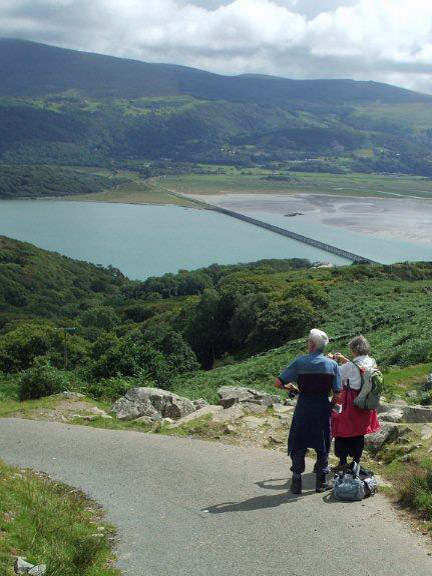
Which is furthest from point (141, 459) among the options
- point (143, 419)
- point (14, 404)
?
point (14, 404)

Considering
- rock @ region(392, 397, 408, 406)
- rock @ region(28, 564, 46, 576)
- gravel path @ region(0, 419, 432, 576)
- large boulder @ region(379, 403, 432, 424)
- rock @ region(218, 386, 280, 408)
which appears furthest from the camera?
rock @ region(218, 386, 280, 408)

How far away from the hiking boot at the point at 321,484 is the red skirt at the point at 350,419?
482 mm

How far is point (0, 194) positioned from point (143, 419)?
15727cm

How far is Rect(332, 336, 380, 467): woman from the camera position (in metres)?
6.78

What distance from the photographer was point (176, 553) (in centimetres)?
539

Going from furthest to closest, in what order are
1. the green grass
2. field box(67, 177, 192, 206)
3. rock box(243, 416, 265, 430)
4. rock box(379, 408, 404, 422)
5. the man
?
1. field box(67, 177, 192, 206)
2. rock box(243, 416, 265, 430)
3. rock box(379, 408, 404, 422)
4. the man
5. the green grass

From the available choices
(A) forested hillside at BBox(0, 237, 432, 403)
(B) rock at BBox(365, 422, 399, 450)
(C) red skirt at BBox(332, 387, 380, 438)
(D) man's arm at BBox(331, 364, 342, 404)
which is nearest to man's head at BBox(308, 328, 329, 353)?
(D) man's arm at BBox(331, 364, 342, 404)

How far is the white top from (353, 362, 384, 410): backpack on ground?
0.03 m

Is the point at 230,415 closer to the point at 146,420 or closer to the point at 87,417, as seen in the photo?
the point at 146,420

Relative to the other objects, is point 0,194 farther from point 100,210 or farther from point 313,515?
point 313,515

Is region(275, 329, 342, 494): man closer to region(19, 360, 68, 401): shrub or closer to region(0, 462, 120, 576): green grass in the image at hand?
region(0, 462, 120, 576): green grass

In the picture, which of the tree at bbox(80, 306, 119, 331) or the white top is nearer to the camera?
the white top

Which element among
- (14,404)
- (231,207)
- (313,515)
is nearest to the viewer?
(313,515)

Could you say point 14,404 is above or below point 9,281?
above
